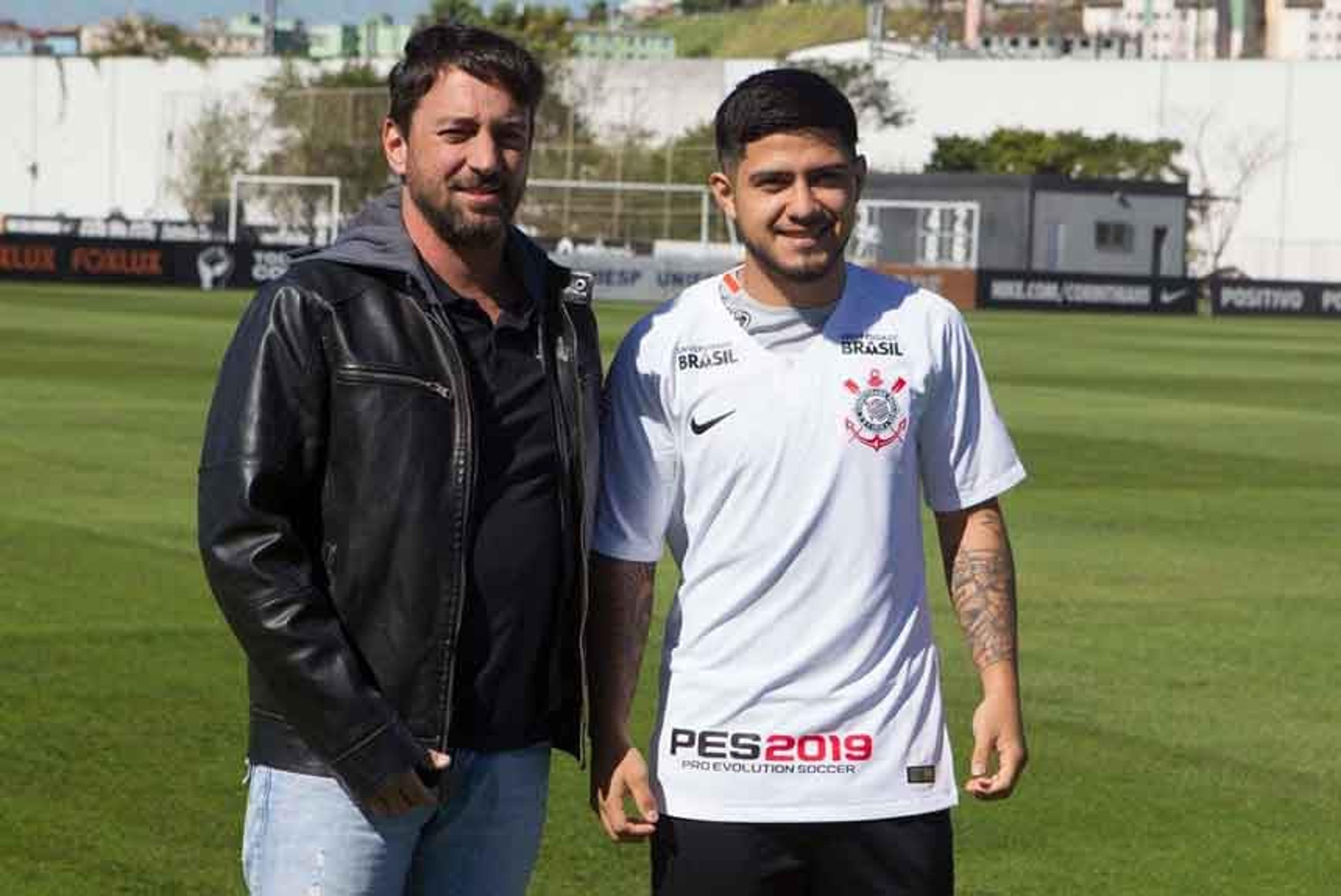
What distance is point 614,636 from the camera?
5121 mm

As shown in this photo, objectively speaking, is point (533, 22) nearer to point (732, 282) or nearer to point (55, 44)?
point (55, 44)

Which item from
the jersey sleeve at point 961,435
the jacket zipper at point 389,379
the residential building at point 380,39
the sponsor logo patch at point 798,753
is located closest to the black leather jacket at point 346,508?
the jacket zipper at point 389,379

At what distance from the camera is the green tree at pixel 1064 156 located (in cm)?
10162

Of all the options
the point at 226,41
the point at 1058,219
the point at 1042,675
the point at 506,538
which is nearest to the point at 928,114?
the point at 1058,219

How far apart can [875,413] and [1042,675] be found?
23.9ft

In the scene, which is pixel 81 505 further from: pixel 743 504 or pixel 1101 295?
pixel 1101 295

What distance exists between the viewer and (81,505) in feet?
57.1

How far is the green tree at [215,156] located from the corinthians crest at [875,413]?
100393 mm

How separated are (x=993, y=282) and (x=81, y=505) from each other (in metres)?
47.5

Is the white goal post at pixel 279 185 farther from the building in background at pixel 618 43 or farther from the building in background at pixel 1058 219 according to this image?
the building in background at pixel 618 43

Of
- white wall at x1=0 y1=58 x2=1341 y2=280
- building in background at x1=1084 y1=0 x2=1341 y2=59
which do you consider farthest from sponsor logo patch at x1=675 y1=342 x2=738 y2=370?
building in background at x1=1084 y1=0 x2=1341 y2=59

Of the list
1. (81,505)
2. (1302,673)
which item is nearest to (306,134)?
(81,505)

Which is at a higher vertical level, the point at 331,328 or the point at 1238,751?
the point at 331,328

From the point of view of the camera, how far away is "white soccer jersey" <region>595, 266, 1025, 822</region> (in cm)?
500
